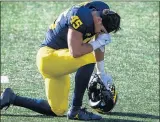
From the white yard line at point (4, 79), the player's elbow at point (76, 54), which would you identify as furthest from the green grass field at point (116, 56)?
the player's elbow at point (76, 54)

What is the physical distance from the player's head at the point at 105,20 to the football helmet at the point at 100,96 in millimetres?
629

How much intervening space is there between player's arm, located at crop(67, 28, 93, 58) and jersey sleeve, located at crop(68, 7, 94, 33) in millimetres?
41

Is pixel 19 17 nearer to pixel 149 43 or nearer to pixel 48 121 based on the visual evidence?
pixel 149 43

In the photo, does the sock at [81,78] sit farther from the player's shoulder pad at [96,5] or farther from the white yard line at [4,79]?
the white yard line at [4,79]

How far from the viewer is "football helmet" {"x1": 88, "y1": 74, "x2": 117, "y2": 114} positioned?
17.4 feet

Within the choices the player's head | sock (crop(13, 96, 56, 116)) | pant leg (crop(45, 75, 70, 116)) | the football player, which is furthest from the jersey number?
sock (crop(13, 96, 56, 116))

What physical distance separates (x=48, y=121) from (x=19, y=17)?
2.98 metres

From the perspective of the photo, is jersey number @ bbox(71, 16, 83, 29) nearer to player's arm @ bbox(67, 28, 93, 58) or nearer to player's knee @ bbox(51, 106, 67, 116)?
player's arm @ bbox(67, 28, 93, 58)

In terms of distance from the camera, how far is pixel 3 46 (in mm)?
7004

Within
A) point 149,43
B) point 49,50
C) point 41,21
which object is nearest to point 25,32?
point 41,21

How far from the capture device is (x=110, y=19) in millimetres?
4809

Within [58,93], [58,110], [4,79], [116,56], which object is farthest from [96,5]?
[116,56]

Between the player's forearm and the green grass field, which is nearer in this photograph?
the player's forearm

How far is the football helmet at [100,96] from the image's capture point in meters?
5.30
